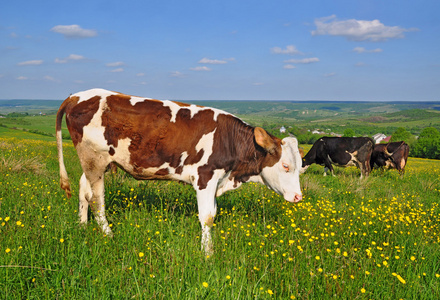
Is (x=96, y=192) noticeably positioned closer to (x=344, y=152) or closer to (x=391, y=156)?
(x=344, y=152)

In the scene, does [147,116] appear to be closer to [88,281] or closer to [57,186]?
[88,281]

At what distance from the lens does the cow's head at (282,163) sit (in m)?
5.33

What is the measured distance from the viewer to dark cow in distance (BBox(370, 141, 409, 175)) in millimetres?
16391

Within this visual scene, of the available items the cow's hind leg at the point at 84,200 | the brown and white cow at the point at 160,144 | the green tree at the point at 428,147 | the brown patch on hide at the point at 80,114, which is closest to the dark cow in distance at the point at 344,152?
the brown and white cow at the point at 160,144

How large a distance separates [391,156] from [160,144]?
15520 mm

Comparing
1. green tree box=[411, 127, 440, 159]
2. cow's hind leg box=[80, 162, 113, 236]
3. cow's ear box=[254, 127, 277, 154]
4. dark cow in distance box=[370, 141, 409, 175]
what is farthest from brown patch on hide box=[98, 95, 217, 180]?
green tree box=[411, 127, 440, 159]

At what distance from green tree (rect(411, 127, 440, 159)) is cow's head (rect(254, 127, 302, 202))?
8589cm

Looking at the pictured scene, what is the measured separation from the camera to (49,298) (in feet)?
10.1

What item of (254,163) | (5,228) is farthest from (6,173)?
(254,163)

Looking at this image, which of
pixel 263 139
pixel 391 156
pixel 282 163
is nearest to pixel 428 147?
pixel 391 156

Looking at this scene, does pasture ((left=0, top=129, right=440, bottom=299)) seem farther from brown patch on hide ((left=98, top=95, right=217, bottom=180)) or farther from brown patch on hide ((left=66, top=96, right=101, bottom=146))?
brown patch on hide ((left=66, top=96, right=101, bottom=146))

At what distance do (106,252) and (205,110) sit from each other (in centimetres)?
269

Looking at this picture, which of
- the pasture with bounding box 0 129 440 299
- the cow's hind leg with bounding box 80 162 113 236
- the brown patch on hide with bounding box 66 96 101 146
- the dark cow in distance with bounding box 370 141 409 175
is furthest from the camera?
the dark cow in distance with bounding box 370 141 409 175

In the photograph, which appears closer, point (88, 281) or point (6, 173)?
point (88, 281)
